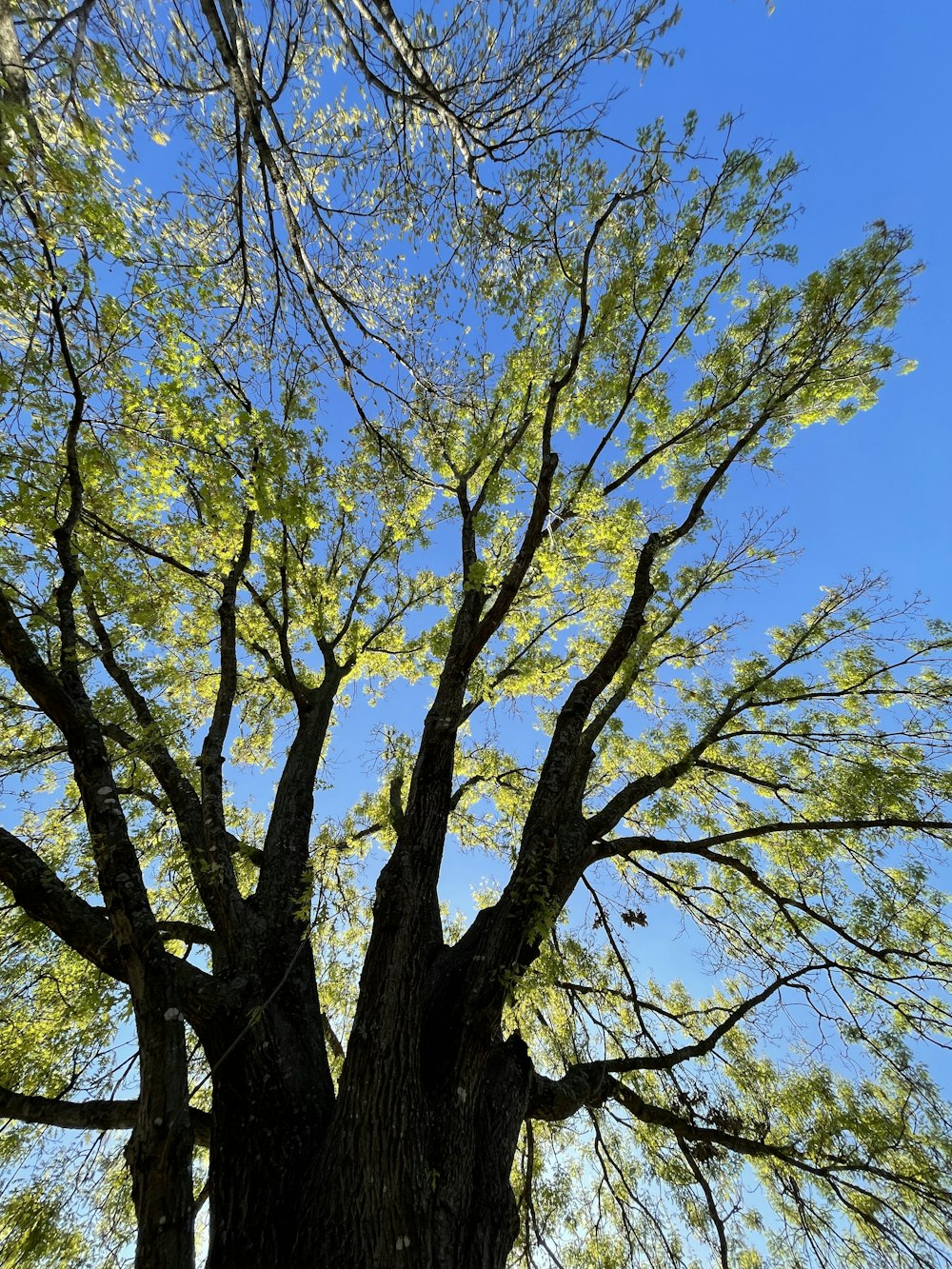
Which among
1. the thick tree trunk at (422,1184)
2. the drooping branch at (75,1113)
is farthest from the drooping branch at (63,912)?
the thick tree trunk at (422,1184)

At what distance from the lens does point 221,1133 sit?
3.14 metres

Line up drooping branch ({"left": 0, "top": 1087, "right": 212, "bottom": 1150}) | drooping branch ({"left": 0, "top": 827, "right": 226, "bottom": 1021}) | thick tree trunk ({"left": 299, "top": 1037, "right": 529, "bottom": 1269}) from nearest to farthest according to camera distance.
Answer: thick tree trunk ({"left": 299, "top": 1037, "right": 529, "bottom": 1269})
drooping branch ({"left": 0, "top": 827, "right": 226, "bottom": 1021})
drooping branch ({"left": 0, "top": 1087, "right": 212, "bottom": 1150})

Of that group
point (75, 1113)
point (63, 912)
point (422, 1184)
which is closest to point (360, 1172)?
point (422, 1184)

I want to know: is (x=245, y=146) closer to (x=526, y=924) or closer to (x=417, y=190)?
(x=417, y=190)

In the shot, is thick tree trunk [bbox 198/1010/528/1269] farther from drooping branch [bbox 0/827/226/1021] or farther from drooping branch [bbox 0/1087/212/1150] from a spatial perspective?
drooping branch [bbox 0/827/226/1021]

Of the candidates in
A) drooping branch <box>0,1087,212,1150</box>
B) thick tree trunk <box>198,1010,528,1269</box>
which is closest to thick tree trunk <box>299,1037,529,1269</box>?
thick tree trunk <box>198,1010,528,1269</box>

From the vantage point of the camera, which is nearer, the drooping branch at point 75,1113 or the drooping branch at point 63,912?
the drooping branch at point 63,912

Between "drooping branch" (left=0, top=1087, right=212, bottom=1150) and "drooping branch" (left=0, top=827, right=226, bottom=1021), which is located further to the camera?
"drooping branch" (left=0, top=1087, right=212, bottom=1150)

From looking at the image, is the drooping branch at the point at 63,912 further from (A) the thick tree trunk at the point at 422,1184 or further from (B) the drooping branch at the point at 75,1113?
(A) the thick tree trunk at the point at 422,1184

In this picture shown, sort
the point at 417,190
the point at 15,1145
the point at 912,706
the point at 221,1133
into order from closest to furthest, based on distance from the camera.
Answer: the point at 221,1133 → the point at 417,190 → the point at 15,1145 → the point at 912,706

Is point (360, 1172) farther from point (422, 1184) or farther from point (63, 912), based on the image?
point (63, 912)

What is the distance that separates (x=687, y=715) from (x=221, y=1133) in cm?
611

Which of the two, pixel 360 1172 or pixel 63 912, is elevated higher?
pixel 63 912

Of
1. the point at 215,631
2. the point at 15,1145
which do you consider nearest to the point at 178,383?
the point at 215,631
